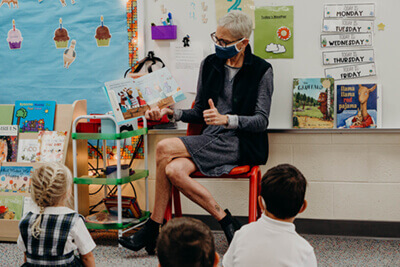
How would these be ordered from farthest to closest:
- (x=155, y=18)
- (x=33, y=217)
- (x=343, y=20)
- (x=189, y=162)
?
(x=155, y=18)
(x=343, y=20)
(x=189, y=162)
(x=33, y=217)

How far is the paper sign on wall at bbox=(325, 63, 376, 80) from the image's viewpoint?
2.74 meters

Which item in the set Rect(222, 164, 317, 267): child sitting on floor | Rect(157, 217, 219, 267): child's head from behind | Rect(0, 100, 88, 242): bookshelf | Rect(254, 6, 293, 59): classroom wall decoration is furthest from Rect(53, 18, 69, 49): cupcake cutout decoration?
Rect(157, 217, 219, 267): child's head from behind

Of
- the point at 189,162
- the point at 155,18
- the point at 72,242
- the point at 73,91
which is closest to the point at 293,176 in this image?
the point at 72,242

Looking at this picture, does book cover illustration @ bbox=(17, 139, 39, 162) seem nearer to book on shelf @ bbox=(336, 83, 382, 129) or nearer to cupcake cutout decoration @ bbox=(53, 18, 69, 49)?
cupcake cutout decoration @ bbox=(53, 18, 69, 49)

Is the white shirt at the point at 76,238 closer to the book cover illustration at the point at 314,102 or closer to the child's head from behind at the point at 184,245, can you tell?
the child's head from behind at the point at 184,245

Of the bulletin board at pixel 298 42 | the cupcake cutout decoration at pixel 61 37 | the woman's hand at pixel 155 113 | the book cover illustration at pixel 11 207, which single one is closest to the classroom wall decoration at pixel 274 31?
the bulletin board at pixel 298 42

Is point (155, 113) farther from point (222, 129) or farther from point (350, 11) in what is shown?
point (350, 11)

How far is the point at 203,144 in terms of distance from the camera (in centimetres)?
251

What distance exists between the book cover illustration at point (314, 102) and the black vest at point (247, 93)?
12.0 inches

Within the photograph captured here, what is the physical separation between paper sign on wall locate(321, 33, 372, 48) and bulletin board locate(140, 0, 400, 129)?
33 millimetres

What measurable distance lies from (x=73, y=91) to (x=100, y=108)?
0.72 ft

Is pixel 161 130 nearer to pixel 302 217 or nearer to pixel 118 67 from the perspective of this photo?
pixel 118 67

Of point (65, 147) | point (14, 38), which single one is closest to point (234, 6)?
point (65, 147)

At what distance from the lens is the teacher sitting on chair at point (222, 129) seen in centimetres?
240
